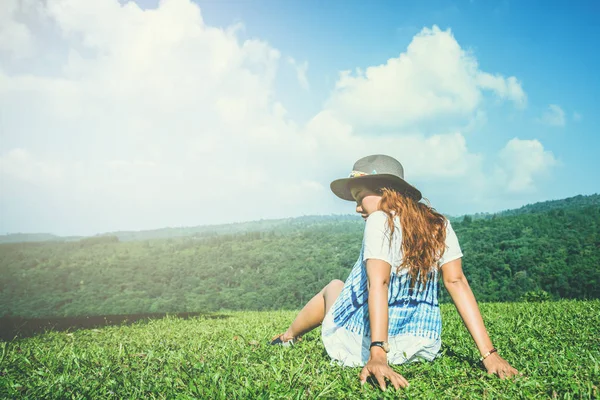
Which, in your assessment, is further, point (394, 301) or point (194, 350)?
point (194, 350)

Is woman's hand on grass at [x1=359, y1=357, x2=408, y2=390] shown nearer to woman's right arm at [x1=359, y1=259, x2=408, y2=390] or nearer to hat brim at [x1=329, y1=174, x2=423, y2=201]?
woman's right arm at [x1=359, y1=259, x2=408, y2=390]

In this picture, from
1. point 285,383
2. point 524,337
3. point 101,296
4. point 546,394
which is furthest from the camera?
point 101,296

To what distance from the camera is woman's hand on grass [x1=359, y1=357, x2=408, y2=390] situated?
1.98 m

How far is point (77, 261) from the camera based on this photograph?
237 feet

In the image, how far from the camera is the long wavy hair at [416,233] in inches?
92.7

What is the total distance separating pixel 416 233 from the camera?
2.39 m

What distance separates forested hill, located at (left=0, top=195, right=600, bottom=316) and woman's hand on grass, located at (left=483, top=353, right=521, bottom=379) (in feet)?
84.5

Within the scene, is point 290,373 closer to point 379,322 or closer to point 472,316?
point 379,322

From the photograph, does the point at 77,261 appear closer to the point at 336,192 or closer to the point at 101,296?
the point at 101,296

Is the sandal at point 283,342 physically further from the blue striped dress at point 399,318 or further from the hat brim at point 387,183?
the hat brim at point 387,183

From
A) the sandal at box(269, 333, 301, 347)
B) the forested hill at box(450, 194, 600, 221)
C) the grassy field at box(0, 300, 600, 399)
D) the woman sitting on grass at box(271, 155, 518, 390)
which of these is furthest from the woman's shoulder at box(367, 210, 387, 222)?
the forested hill at box(450, 194, 600, 221)

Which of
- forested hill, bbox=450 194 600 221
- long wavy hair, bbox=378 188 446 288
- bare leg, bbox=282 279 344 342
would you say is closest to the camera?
long wavy hair, bbox=378 188 446 288

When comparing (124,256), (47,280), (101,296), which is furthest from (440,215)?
(124,256)

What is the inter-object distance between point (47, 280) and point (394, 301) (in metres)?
68.5
